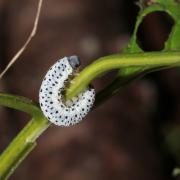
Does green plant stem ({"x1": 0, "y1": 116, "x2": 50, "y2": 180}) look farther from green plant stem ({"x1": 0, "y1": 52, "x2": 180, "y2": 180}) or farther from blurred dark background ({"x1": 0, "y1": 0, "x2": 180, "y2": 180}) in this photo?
blurred dark background ({"x1": 0, "y1": 0, "x2": 180, "y2": 180})

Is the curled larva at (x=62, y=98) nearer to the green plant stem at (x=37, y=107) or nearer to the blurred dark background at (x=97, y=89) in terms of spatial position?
the green plant stem at (x=37, y=107)

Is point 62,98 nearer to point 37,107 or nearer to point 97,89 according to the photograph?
point 37,107

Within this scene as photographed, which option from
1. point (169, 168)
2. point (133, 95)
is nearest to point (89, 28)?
point (133, 95)

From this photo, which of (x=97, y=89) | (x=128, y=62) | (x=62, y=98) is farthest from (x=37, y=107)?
(x=97, y=89)

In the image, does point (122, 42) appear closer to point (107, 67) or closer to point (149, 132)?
point (149, 132)

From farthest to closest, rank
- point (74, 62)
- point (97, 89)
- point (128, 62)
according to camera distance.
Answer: point (97, 89), point (74, 62), point (128, 62)

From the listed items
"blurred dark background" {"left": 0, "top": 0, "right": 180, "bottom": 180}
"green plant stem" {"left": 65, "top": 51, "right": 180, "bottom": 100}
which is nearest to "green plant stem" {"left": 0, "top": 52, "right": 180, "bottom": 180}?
"green plant stem" {"left": 65, "top": 51, "right": 180, "bottom": 100}
